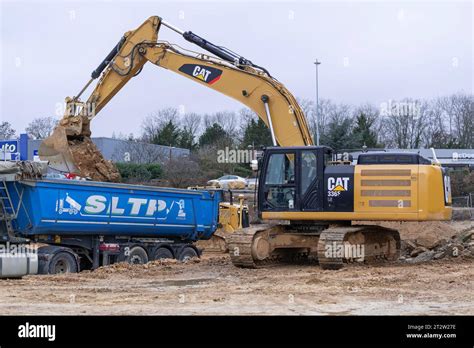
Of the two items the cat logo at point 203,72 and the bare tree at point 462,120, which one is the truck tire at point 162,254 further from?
the bare tree at point 462,120

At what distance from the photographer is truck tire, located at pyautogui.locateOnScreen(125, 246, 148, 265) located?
62.2ft

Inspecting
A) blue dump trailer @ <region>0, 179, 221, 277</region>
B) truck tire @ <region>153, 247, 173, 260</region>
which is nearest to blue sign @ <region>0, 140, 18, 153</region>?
blue dump trailer @ <region>0, 179, 221, 277</region>

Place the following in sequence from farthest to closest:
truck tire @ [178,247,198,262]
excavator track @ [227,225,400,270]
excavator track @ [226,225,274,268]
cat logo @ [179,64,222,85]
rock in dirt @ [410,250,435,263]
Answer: truck tire @ [178,247,198,262] < cat logo @ [179,64,222,85] < rock in dirt @ [410,250,435,263] < excavator track @ [226,225,274,268] < excavator track @ [227,225,400,270]

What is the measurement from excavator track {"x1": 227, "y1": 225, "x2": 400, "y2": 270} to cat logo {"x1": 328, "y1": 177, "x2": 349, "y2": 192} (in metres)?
0.86

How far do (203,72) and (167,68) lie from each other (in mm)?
1222

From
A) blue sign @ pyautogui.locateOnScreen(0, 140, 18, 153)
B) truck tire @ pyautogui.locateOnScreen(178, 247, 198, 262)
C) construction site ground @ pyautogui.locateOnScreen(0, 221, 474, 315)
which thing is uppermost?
blue sign @ pyautogui.locateOnScreen(0, 140, 18, 153)

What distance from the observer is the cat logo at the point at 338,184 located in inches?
680

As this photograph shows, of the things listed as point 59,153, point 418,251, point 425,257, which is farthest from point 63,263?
point 418,251

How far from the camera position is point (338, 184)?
17312mm

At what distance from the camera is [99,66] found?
2225 centimetres

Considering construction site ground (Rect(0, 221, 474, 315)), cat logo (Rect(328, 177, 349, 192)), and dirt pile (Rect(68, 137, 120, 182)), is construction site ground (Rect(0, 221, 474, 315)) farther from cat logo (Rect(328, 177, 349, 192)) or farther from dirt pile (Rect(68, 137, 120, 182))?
dirt pile (Rect(68, 137, 120, 182))

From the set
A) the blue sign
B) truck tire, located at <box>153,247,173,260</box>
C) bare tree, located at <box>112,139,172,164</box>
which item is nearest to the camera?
truck tire, located at <box>153,247,173,260</box>

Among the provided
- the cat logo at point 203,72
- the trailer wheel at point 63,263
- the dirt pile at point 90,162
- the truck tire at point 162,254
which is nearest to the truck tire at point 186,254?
the truck tire at point 162,254
